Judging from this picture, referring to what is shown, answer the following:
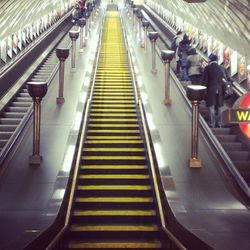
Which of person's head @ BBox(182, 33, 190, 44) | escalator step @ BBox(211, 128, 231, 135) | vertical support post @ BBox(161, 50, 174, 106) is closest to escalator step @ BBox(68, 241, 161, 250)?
escalator step @ BBox(211, 128, 231, 135)

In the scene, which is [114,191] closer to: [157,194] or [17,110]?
[157,194]

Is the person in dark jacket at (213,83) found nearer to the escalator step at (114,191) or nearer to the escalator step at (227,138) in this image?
the escalator step at (227,138)

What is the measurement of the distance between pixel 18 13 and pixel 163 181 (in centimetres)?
1351

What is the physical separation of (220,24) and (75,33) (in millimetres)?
4177

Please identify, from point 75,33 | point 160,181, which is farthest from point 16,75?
point 160,181

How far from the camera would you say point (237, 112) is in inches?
180

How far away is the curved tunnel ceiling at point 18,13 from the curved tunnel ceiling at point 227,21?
6.08m

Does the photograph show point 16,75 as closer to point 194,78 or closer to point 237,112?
point 194,78

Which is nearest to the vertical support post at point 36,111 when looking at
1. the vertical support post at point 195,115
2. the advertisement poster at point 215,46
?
the vertical support post at point 195,115

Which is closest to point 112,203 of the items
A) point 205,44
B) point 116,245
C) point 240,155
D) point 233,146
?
point 116,245

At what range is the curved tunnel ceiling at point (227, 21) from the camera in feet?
36.3

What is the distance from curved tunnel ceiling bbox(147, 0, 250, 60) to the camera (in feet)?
36.3

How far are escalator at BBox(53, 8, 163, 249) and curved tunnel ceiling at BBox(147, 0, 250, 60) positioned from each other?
3.13 metres

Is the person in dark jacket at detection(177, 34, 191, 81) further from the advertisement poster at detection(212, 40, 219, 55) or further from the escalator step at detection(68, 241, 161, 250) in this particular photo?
the escalator step at detection(68, 241, 161, 250)
